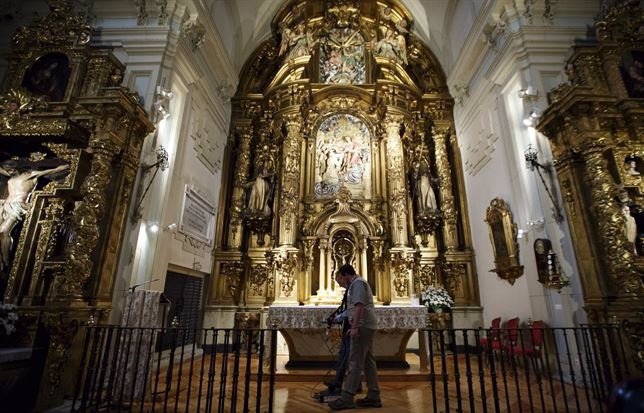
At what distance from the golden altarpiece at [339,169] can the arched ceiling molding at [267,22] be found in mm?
268

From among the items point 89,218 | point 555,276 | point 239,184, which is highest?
point 239,184

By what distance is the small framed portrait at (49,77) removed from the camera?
580cm

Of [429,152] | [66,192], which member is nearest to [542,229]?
[429,152]

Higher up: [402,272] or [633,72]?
[633,72]

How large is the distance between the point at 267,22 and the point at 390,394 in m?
11.4

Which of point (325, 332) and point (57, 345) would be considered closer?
point (57, 345)

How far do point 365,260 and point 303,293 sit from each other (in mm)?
1839

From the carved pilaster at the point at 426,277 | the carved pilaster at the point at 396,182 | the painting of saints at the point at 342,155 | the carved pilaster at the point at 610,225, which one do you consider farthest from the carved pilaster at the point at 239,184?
the carved pilaster at the point at 610,225

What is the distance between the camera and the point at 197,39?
743 cm

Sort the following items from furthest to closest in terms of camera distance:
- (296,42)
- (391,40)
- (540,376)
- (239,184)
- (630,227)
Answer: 1. (296,42)
2. (391,40)
3. (239,184)
4. (630,227)
5. (540,376)

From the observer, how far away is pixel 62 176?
5.27 meters

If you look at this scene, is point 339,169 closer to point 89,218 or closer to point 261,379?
point 89,218

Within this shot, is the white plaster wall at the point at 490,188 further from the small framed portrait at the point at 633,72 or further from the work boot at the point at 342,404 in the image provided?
the work boot at the point at 342,404

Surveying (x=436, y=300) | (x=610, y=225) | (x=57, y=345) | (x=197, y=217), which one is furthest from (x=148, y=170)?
(x=610, y=225)
